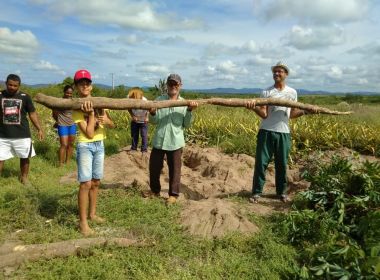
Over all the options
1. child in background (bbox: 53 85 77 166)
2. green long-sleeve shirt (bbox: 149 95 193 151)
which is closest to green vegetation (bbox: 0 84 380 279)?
green long-sleeve shirt (bbox: 149 95 193 151)

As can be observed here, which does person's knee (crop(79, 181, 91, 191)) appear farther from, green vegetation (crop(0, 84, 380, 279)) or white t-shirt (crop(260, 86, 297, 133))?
white t-shirt (crop(260, 86, 297, 133))

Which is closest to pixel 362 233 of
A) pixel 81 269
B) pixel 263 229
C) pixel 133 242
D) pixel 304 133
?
pixel 263 229

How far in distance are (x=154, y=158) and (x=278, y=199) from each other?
1833mm

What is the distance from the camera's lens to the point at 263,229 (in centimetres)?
452

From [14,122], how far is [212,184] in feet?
10.7

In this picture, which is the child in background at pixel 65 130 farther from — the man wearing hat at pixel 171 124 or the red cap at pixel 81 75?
the red cap at pixel 81 75

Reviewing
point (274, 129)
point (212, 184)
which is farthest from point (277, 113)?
point (212, 184)

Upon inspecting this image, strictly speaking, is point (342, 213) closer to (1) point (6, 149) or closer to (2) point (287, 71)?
(2) point (287, 71)

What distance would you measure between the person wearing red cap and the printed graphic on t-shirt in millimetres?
2068

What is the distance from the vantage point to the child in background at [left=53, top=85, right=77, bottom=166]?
7496mm

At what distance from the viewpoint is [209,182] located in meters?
7.05

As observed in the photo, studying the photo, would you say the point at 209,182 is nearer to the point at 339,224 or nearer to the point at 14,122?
the point at 339,224

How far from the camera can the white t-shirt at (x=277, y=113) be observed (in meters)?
5.40

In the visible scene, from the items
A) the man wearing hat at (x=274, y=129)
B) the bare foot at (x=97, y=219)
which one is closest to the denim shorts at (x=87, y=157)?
the bare foot at (x=97, y=219)
